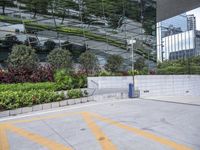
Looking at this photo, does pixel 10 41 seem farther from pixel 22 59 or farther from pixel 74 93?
pixel 74 93

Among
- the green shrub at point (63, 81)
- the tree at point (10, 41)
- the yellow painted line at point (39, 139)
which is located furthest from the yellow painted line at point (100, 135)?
the tree at point (10, 41)

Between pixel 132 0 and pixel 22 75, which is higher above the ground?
pixel 132 0

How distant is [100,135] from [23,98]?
411cm

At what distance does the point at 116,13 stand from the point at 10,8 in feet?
28.3

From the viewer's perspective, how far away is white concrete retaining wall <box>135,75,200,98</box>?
13836 millimetres

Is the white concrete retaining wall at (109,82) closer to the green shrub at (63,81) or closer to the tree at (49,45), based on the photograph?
the green shrub at (63,81)

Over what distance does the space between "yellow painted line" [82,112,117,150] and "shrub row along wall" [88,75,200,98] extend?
19.3ft

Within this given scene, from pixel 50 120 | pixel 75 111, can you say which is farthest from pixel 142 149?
pixel 75 111

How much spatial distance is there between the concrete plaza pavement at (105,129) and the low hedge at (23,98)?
2.35ft

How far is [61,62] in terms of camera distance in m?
16.0

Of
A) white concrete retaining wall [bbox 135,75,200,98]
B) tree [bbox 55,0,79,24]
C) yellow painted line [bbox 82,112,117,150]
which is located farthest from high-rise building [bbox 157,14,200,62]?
yellow painted line [bbox 82,112,117,150]

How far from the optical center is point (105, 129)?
6.13 m

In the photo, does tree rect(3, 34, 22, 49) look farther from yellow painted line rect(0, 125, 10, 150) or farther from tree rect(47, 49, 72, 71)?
yellow painted line rect(0, 125, 10, 150)

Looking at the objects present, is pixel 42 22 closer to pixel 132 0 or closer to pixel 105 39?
pixel 105 39
